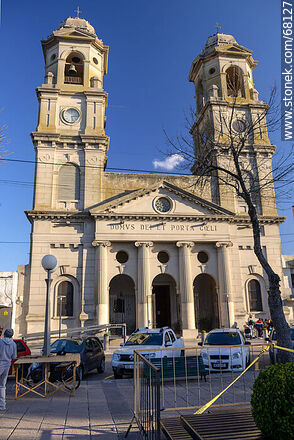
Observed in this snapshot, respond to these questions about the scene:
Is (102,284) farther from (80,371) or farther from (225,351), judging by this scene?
(225,351)

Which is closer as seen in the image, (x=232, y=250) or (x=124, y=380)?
(x=124, y=380)

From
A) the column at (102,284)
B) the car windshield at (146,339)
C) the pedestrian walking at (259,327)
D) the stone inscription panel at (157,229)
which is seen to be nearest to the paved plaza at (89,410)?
the car windshield at (146,339)

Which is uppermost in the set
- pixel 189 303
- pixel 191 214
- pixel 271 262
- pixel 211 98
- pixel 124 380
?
pixel 211 98

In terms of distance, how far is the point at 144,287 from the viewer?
27.0 metres

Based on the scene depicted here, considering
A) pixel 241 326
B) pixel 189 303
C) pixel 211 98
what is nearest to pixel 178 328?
pixel 189 303

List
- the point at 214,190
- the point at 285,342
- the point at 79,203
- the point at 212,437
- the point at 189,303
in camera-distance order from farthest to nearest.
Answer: the point at 214,190 < the point at 79,203 < the point at 189,303 < the point at 285,342 < the point at 212,437

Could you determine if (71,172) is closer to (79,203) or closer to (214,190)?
(79,203)

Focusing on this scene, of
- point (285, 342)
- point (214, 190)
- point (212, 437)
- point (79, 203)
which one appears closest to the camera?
point (212, 437)

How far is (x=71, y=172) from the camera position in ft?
98.1

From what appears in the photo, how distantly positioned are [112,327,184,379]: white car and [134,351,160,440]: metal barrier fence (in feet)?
17.5

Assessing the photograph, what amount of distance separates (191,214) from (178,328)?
9399 millimetres

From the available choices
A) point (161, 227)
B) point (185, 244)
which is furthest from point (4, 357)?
point (185, 244)

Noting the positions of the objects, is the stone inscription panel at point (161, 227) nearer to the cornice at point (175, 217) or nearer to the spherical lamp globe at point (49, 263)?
the cornice at point (175, 217)

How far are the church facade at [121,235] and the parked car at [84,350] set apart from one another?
11.9 meters
